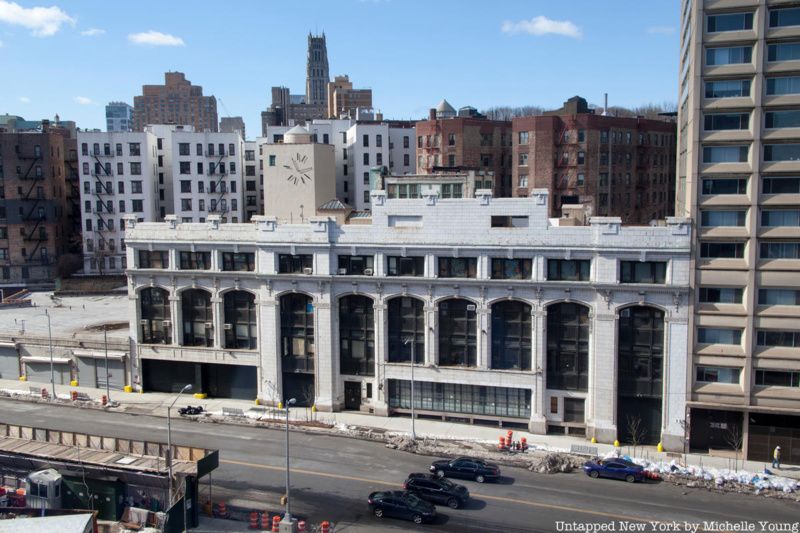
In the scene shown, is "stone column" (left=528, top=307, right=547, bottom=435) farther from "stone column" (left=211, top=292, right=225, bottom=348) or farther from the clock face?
the clock face

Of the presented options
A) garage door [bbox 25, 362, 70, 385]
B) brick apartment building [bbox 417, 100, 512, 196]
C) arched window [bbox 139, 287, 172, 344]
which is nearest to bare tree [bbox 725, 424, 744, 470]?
arched window [bbox 139, 287, 172, 344]

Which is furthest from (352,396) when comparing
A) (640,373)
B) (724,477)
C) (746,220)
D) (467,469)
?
(746,220)

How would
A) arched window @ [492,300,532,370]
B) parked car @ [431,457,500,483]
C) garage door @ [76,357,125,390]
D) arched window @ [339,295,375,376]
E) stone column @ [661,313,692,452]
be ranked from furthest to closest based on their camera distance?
1. garage door @ [76,357,125,390]
2. arched window @ [339,295,375,376]
3. arched window @ [492,300,532,370]
4. stone column @ [661,313,692,452]
5. parked car @ [431,457,500,483]

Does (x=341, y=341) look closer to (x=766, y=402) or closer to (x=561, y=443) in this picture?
(x=561, y=443)

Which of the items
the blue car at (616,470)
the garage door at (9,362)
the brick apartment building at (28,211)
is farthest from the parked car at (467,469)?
the brick apartment building at (28,211)

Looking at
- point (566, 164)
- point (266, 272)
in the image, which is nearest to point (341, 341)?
point (266, 272)

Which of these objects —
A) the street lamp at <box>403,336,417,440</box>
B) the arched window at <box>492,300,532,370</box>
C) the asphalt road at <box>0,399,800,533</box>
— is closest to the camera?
the asphalt road at <box>0,399,800,533</box>

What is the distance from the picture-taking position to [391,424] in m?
55.0

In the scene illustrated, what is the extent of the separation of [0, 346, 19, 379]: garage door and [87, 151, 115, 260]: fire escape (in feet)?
141

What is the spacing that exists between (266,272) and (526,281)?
67.5 ft

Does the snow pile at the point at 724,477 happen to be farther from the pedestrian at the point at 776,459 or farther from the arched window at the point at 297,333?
the arched window at the point at 297,333

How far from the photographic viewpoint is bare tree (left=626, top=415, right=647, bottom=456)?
50.7 m

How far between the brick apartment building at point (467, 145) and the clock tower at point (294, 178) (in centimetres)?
1884

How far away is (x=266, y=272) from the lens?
58.2m
